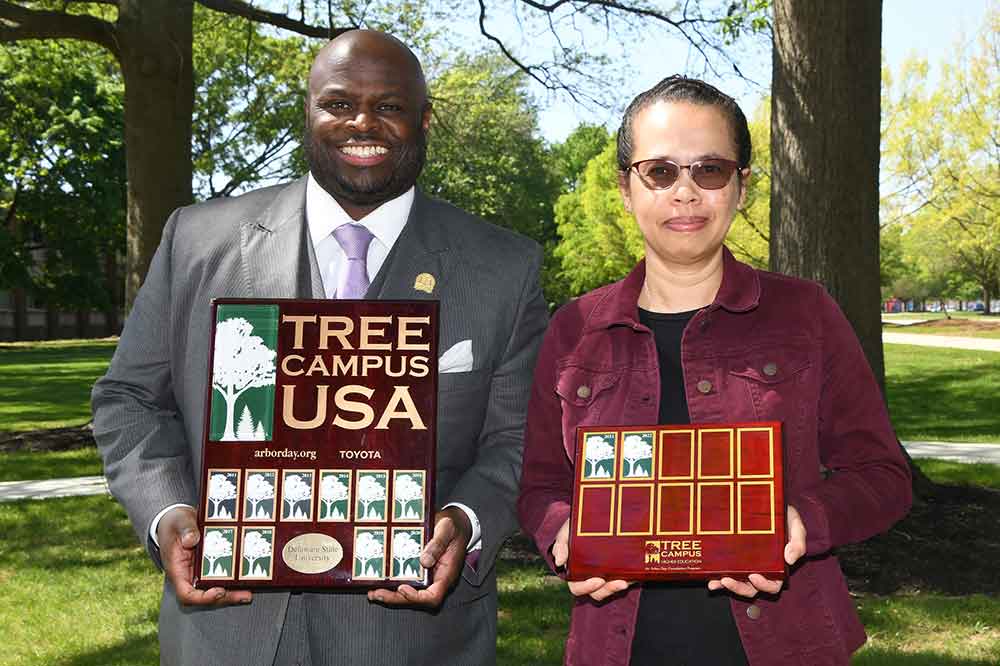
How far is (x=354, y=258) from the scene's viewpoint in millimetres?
2727

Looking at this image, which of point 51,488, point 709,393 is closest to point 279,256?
point 709,393

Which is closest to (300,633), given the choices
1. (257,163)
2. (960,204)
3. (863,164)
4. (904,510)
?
(904,510)

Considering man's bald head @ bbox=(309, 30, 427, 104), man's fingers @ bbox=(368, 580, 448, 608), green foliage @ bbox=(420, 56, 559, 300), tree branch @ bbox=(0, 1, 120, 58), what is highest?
green foliage @ bbox=(420, 56, 559, 300)

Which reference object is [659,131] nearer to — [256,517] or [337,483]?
[337,483]

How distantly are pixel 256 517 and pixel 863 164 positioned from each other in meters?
6.75

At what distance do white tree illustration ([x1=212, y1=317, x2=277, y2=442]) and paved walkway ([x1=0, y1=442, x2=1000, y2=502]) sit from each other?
858cm

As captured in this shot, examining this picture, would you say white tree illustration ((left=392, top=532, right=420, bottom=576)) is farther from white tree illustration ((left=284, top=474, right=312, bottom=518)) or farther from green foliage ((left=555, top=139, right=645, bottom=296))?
green foliage ((left=555, top=139, right=645, bottom=296))

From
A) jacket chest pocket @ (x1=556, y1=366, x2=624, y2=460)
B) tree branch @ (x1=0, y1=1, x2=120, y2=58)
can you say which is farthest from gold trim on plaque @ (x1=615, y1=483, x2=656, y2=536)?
tree branch @ (x1=0, y1=1, x2=120, y2=58)

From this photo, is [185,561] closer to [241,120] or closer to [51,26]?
[51,26]

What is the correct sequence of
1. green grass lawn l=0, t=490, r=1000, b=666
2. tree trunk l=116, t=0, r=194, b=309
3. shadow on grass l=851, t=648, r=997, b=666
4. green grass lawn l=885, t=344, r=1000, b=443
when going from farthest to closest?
green grass lawn l=885, t=344, r=1000, b=443 → tree trunk l=116, t=0, r=194, b=309 → green grass lawn l=0, t=490, r=1000, b=666 → shadow on grass l=851, t=648, r=997, b=666

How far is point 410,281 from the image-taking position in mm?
2719

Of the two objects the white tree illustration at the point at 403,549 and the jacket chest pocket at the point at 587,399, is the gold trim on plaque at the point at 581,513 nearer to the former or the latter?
the jacket chest pocket at the point at 587,399

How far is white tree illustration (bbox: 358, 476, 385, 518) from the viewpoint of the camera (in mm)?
2400

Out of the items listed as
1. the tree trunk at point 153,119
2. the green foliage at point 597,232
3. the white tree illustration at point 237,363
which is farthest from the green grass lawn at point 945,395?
the green foliage at point 597,232
